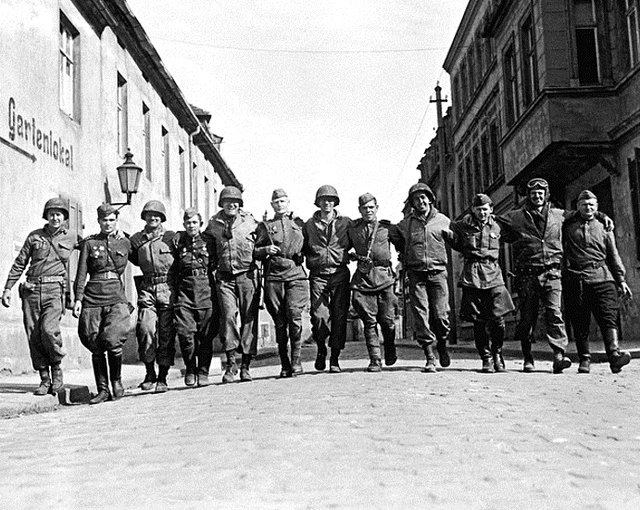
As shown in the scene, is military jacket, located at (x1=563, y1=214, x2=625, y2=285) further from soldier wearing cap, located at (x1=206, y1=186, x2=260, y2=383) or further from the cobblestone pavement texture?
soldier wearing cap, located at (x1=206, y1=186, x2=260, y2=383)

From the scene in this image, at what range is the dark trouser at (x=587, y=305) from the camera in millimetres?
9695

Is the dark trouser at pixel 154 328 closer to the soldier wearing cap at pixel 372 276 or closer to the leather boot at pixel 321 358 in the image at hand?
the leather boot at pixel 321 358

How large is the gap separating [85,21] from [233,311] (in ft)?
35.2

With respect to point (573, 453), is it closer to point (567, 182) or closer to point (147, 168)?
point (567, 182)

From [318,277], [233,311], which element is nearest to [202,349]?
[233,311]

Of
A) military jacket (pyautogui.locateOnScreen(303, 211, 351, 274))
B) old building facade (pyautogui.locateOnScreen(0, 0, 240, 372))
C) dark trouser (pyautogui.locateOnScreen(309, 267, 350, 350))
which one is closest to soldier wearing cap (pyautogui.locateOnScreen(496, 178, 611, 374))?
military jacket (pyautogui.locateOnScreen(303, 211, 351, 274))

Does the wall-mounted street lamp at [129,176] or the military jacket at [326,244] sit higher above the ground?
the wall-mounted street lamp at [129,176]

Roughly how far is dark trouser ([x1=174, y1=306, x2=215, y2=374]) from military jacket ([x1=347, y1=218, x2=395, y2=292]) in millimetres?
1695

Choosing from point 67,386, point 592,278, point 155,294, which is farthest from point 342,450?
point 67,386

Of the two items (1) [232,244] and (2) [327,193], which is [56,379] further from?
(2) [327,193]

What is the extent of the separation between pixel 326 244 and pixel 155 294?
196 cm

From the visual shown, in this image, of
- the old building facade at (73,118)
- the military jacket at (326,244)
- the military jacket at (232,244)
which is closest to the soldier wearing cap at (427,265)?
the military jacket at (326,244)

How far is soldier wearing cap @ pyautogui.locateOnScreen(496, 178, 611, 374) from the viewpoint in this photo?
9.73 meters

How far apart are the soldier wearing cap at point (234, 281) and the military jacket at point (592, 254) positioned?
11.5 ft
